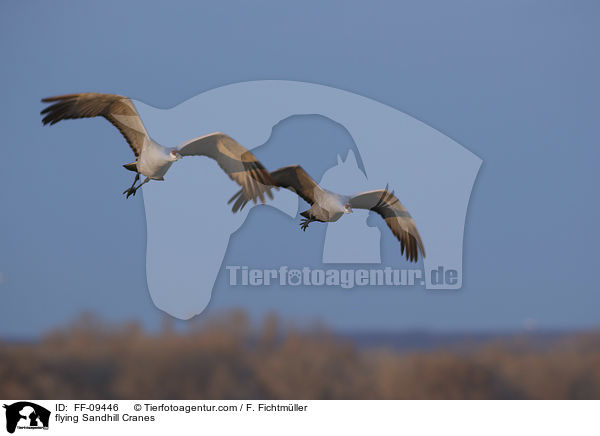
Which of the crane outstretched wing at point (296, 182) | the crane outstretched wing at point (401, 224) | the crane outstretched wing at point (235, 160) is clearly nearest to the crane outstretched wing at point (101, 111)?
the crane outstretched wing at point (235, 160)

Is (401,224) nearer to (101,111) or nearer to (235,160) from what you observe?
(235,160)

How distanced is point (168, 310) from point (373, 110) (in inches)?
97.1

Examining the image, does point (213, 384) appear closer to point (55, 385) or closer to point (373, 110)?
point (55, 385)

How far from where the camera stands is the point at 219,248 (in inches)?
258

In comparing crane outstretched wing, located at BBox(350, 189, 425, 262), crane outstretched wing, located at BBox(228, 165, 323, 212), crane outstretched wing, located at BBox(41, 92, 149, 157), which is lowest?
crane outstretched wing, located at BBox(350, 189, 425, 262)
